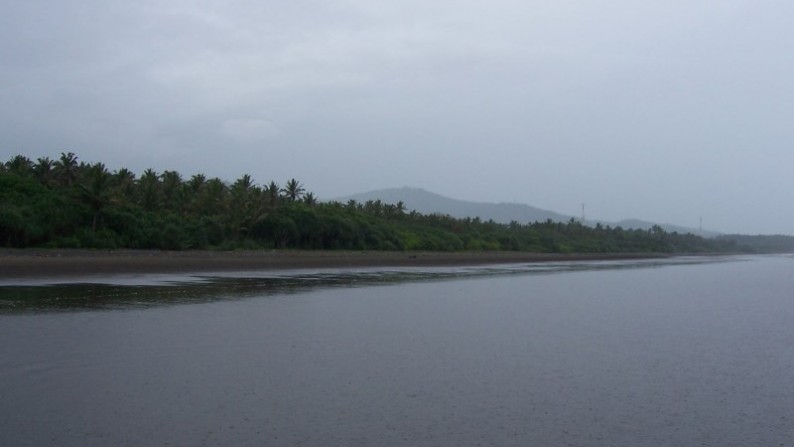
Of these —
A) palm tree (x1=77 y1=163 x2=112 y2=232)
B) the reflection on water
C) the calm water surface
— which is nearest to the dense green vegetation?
palm tree (x1=77 y1=163 x2=112 y2=232)

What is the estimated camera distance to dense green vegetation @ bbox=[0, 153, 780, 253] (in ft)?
144

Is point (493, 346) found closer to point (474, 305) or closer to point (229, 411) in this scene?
point (229, 411)

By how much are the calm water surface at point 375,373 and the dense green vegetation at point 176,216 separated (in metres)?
20.3

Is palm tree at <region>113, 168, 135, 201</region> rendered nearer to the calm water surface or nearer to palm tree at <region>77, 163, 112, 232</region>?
palm tree at <region>77, 163, 112, 232</region>

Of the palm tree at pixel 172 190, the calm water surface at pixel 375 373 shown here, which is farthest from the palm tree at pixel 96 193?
the calm water surface at pixel 375 373

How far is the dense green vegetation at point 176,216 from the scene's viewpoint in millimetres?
44031

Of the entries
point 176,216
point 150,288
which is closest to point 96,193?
point 176,216

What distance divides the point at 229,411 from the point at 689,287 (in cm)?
3593

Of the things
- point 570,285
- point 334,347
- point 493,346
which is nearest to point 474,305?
point 493,346

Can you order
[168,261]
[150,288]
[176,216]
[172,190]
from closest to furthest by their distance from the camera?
1. [150,288]
2. [168,261]
3. [176,216]
4. [172,190]

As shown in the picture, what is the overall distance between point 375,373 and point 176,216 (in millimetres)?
41866

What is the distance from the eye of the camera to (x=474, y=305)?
26.3m

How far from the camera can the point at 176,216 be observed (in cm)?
5175

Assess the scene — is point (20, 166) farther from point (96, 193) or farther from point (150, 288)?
point (150, 288)
